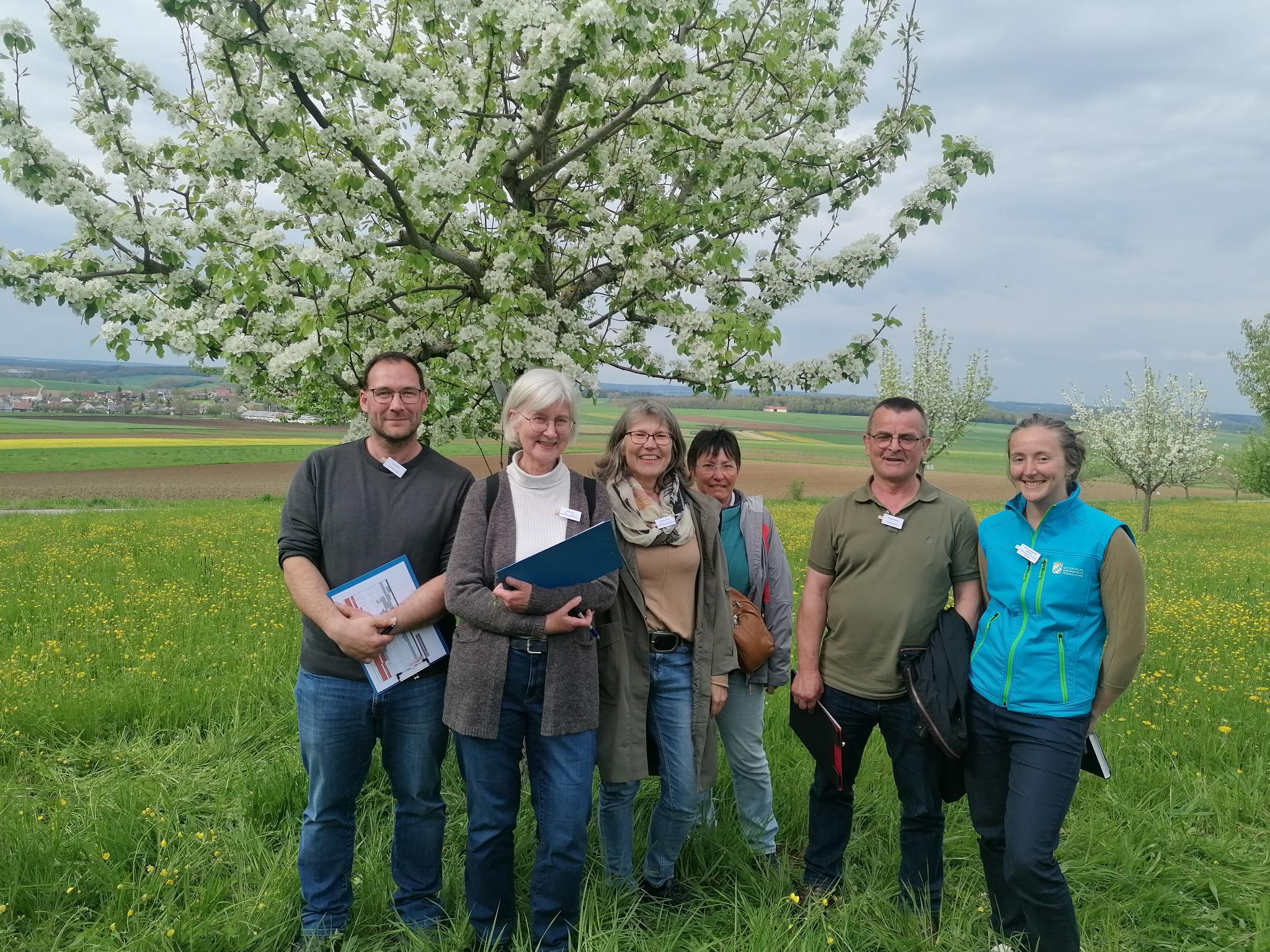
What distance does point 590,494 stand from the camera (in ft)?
11.1

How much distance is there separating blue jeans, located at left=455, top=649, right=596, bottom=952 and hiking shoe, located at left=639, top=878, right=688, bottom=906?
0.63m

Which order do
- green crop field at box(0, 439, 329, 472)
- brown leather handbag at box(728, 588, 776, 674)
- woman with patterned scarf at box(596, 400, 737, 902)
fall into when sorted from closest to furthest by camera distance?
woman with patterned scarf at box(596, 400, 737, 902) < brown leather handbag at box(728, 588, 776, 674) < green crop field at box(0, 439, 329, 472)

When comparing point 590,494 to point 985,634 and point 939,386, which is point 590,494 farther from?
point 939,386

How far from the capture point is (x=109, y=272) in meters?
4.36

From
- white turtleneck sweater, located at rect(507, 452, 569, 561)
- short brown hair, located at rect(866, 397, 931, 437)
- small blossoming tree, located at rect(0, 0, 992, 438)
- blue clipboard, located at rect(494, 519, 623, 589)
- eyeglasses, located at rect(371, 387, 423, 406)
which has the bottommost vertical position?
blue clipboard, located at rect(494, 519, 623, 589)

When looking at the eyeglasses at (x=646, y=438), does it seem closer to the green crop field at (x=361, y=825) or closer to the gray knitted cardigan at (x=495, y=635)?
the gray knitted cardigan at (x=495, y=635)

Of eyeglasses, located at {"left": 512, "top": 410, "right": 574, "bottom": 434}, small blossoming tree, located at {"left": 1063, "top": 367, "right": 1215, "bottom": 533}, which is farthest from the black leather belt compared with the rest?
small blossoming tree, located at {"left": 1063, "top": 367, "right": 1215, "bottom": 533}

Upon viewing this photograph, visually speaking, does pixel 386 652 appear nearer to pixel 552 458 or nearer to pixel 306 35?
pixel 552 458

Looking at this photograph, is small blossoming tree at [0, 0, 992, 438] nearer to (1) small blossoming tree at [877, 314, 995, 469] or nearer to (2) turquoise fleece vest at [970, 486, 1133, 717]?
(2) turquoise fleece vest at [970, 486, 1133, 717]

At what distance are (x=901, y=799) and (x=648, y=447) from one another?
2038mm

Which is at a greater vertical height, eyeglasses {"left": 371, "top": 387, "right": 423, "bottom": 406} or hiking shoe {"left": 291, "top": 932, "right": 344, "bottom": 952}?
eyeglasses {"left": 371, "top": 387, "right": 423, "bottom": 406}

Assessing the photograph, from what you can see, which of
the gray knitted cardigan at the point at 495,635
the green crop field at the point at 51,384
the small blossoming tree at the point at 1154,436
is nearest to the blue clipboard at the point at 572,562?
the gray knitted cardigan at the point at 495,635

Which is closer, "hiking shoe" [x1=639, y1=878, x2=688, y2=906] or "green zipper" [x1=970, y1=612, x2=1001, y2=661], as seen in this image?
"green zipper" [x1=970, y1=612, x2=1001, y2=661]

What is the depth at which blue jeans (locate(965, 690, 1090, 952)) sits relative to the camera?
3029 millimetres
